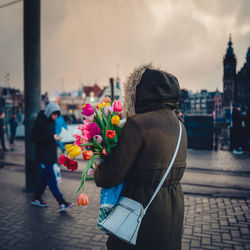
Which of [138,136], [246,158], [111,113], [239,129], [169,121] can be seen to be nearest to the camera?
Result: [138,136]

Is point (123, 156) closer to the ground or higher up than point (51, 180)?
higher up

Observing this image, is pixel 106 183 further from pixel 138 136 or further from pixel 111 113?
pixel 111 113

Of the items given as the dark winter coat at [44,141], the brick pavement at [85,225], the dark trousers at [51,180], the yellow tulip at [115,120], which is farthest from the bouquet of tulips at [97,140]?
the dark trousers at [51,180]

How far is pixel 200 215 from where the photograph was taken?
4.71 m

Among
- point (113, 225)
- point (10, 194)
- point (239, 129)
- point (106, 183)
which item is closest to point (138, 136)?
point (106, 183)

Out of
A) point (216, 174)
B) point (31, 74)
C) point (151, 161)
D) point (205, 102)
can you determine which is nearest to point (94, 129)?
point (151, 161)

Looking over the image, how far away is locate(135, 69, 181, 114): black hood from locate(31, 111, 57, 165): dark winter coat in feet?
11.0

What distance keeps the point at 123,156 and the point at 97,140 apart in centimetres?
27

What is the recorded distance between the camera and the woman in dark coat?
1745 millimetres

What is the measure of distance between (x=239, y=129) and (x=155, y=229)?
37.0 feet

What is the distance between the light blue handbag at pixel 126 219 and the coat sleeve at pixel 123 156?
0.17 metres

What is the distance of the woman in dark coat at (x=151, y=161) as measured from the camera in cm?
175

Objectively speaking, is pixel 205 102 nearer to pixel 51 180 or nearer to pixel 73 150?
pixel 51 180

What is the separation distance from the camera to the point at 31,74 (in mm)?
5922
